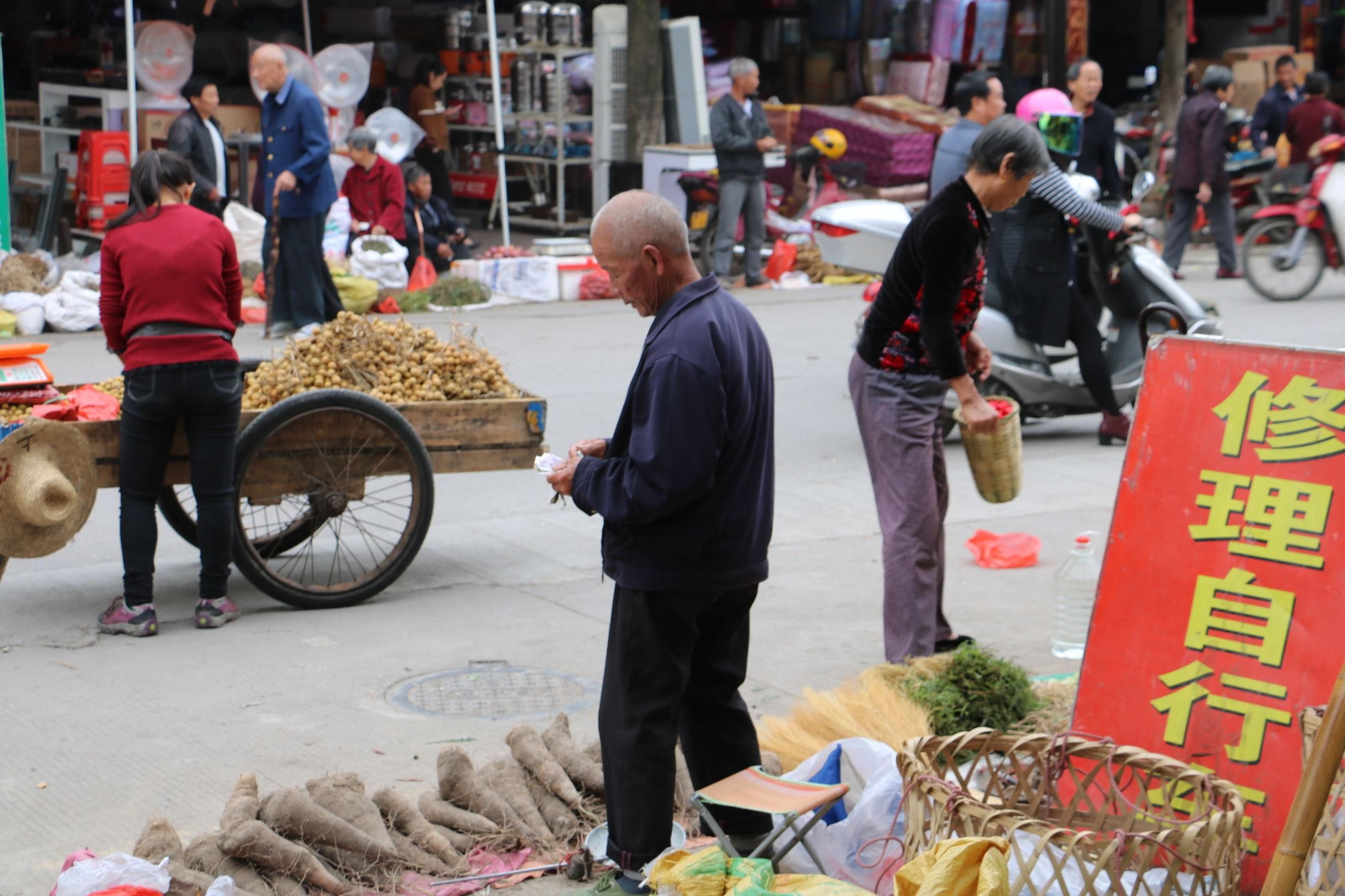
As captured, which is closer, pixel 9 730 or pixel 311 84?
pixel 9 730

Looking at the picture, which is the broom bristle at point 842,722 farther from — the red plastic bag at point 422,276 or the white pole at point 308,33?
Answer: the white pole at point 308,33

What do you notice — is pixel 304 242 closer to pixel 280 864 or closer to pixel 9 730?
pixel 9 730

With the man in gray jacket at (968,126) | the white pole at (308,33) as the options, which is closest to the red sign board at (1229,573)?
the man in gray jacket at (968,126)

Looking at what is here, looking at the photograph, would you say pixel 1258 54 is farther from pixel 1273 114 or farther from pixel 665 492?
pixel 665 492

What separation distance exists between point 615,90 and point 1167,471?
45.4 ft

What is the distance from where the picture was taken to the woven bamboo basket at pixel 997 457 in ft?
16.9

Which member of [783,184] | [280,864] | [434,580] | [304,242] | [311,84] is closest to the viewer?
[280,864]

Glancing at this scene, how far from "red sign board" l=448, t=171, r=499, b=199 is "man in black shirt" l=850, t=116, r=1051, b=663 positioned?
562 inches

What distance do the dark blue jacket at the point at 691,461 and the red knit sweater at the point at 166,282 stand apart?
2.40 metres

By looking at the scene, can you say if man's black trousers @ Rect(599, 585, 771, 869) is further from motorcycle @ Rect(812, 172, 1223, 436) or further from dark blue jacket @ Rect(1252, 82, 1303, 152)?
dark blue jacket @ Rect(1252, 82, 1303, 152)

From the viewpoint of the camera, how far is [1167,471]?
3.78 m

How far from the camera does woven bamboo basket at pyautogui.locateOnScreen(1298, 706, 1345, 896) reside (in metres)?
2.86

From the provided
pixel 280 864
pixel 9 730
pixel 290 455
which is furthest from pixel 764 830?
pixel 290 455

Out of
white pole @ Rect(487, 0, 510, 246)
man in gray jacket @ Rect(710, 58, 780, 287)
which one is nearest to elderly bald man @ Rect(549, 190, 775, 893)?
man in gray jacket @ Rect(710, 58, 780, 287)
